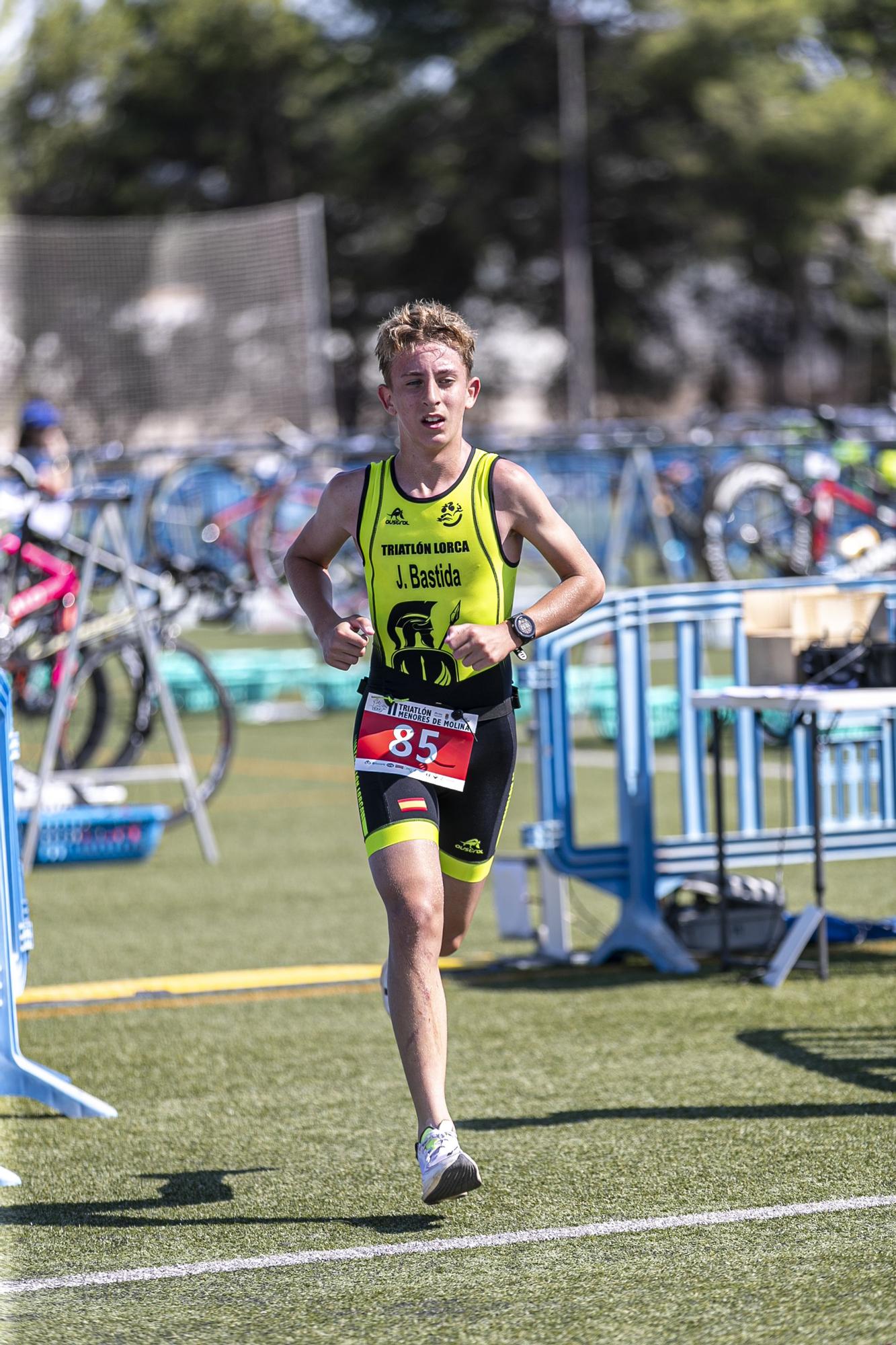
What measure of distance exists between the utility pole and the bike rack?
32051 mm

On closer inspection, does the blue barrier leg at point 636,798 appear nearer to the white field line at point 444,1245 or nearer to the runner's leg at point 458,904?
the runner's leg at point 458,904

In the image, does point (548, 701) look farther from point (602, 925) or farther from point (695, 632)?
point (602, 925)

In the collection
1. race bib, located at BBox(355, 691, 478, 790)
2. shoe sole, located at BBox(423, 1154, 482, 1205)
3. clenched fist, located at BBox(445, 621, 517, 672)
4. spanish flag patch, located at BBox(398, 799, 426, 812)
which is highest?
clenched fist, located at BBox(445, 621, 517, 672)

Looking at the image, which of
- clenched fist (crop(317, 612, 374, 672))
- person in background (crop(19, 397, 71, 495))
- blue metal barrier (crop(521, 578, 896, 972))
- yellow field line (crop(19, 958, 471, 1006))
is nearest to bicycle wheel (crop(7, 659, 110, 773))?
person in background (crop(19, 397, 71, 495))

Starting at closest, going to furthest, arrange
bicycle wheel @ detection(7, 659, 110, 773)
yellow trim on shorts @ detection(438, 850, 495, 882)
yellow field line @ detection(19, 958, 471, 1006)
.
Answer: yellow trim on shorts @ detection(438, 850, 495, 882) < yellow field line @ detection(19, 958, 471, 1006) < bicycle wheel @ detection(7, 659, 110, 773)

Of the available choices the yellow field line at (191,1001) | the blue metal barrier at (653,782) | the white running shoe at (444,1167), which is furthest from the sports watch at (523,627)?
the yellow field line at (191,1001)

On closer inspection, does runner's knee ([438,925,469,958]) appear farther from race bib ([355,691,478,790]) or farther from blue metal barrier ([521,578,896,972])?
blue metal barrier ([521,578,896,972])

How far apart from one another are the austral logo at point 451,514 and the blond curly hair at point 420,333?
0.36 meters

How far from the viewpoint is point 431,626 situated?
15.4 feet

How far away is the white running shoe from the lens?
4352 mm

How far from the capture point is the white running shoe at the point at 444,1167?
4352mm

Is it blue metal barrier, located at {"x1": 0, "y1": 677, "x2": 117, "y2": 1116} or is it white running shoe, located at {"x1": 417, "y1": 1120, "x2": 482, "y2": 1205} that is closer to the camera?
white running shoe, located at {"x1": 417, "y1": 1120, "x2": 482, "y2": 1205}

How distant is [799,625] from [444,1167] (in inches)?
125

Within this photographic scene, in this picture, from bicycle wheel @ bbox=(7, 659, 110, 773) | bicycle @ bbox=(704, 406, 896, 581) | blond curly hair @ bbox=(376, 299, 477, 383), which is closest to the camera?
blond curly hair @ bbox=(376, 299, 477, 383)
